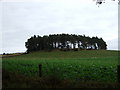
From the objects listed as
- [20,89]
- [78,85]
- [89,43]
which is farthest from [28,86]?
[89,43]

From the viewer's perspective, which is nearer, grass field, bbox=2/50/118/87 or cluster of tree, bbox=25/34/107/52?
grass field, bbox=2/50/118/87

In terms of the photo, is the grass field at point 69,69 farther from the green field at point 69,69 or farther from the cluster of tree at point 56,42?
the cluster of tree at point 56,42

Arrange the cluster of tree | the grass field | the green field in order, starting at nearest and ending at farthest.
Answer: the grass field, the green field, the cluster of tree

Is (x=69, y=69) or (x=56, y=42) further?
(x=56, y=42)

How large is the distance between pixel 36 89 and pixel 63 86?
1267mm

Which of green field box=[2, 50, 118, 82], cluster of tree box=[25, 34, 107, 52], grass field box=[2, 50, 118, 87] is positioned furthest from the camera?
cluster of tree box=[25, 34, 107, 52]

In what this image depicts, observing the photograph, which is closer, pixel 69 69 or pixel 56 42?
pixel 69 69

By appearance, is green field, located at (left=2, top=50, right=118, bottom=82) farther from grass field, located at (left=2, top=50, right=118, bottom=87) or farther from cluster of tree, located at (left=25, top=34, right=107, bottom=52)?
cluster of tree, located at (left=25, top=34, right=107, bottom=52)

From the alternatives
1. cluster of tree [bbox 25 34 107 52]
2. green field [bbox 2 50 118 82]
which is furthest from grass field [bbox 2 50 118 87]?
cluster of tree [bbox 25 34 107 52]

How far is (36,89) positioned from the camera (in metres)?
9.11

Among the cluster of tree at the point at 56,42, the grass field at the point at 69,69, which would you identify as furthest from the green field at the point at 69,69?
the cluster of tree at the point at 56,42

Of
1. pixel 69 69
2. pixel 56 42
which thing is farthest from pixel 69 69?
pixel 56 42

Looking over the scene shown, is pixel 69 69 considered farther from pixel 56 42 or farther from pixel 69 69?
pixel 56 42

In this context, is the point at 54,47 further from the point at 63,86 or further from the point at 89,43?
the point at 63,86
